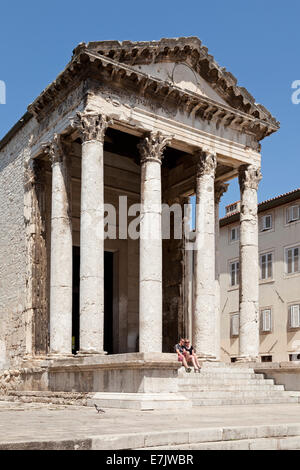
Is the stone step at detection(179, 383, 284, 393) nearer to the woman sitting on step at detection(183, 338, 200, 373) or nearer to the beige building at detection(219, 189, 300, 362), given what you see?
the woman sitting on step at detection(183, 338, 200, 373)

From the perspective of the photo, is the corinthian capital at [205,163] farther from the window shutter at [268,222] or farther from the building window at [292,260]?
the window shutter at [268,222]

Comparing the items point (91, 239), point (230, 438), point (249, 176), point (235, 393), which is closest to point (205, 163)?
point (249, 176)

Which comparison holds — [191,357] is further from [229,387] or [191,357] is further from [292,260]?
[292,260]

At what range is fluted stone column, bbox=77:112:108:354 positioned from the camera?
47.3ft

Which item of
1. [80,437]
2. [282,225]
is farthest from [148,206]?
[282,225]

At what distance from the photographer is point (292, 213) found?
94.1 feet

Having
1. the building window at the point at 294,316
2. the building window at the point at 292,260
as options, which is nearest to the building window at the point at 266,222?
the building window at the point at 292,260

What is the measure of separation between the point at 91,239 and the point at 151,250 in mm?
1689

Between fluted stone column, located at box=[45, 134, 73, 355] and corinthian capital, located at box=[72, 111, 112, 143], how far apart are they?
1449 mm

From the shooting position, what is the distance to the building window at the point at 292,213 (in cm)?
2838

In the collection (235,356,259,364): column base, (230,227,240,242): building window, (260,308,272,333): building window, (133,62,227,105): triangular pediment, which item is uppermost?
(133,62,227,105): triangular pediment

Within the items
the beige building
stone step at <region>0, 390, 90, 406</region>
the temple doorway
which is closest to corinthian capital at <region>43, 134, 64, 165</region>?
the temple doorway

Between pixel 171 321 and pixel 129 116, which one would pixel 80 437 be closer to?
pixel 129 116

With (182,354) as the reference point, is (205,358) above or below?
below
